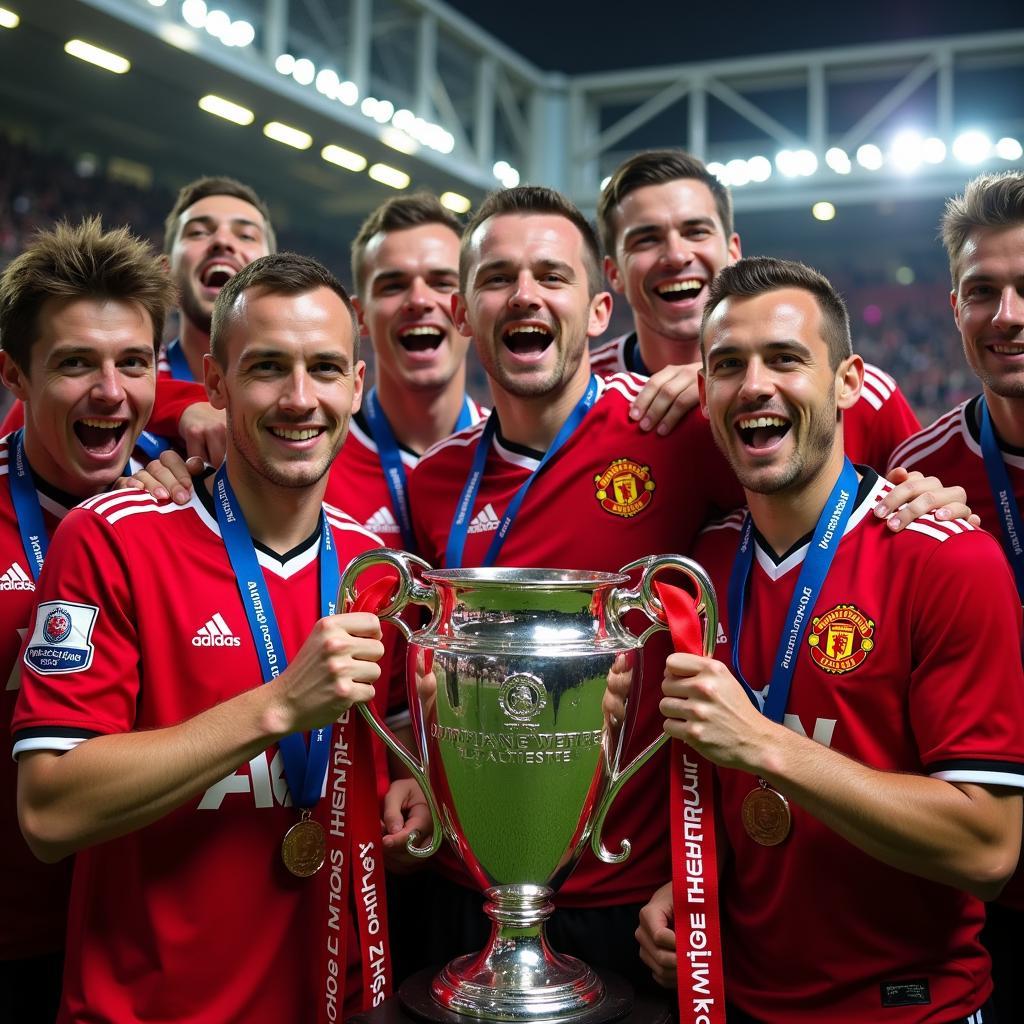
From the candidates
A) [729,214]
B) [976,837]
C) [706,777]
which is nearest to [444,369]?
[729,214]

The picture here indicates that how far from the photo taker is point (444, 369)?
346 centimetres

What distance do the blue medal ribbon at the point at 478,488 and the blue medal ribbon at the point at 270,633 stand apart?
17.0 inches

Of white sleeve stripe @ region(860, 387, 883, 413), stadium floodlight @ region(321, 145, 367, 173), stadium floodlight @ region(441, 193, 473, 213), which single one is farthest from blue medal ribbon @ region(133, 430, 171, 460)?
stadium floodlight @ region(441, 193, 473, 213)

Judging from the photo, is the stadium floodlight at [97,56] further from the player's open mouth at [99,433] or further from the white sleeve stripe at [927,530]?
the white sleeve stripe at [927,530]

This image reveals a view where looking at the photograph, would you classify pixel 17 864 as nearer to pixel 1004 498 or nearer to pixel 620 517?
pixel 620 517

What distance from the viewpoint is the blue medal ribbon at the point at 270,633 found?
6.74ft

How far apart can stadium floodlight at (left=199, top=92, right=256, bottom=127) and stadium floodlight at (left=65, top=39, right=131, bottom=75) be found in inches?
39.6

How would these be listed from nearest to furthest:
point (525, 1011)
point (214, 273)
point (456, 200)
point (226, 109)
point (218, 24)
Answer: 1. point (525, 1011)
2. point (214, 273)
3. point (218, 24)
4. point (226, 109)
5. point (456, 200)

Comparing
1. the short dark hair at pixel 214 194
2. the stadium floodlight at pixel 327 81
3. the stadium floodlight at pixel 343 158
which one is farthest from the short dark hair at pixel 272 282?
the stadium floodlight at pixel 343 158

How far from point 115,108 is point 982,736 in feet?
37.1

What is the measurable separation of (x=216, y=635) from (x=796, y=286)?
49.2 inches

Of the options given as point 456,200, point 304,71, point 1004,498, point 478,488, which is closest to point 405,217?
point 478,488

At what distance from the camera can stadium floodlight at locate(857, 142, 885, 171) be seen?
14.4 metres

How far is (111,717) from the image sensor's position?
1.95 meters
